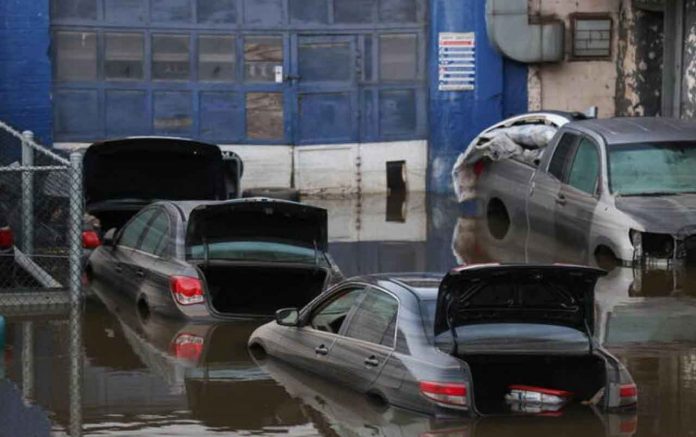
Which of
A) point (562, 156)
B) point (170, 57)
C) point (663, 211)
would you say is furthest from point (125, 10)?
point (663, 211)

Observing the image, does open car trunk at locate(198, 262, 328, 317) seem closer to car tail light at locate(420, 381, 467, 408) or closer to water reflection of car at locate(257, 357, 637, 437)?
water reflection of car at locate(257, 357, 637, 437)

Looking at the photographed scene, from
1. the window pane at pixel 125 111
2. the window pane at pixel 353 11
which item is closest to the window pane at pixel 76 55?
the window pane at pixel 125 111

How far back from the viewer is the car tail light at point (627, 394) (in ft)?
33.0

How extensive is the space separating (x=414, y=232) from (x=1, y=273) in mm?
7048

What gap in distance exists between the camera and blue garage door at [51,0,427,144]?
2325cm

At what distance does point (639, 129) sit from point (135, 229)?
6055mm

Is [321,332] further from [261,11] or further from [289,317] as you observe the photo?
[261,11]

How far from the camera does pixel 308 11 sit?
23.7m

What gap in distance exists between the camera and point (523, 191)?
19.0 m

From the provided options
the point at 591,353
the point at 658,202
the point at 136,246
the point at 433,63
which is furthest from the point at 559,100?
the point at 591,353

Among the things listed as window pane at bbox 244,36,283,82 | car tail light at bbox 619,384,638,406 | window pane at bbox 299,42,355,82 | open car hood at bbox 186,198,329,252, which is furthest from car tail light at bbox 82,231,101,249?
window pane at bbox 299,42,355,82

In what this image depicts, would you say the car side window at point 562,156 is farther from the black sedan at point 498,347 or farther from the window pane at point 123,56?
the black sedan at point 498,347

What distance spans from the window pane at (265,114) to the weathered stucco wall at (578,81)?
154 inches

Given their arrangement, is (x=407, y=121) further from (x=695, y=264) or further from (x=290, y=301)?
(x=290, y=301)
